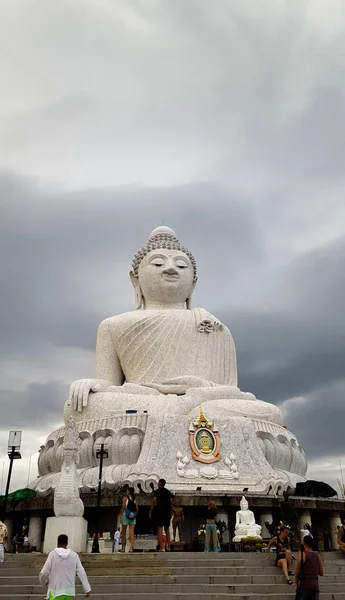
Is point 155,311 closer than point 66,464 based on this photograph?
No

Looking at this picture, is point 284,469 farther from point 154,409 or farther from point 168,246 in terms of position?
point 168,246

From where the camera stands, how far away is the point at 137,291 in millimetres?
22453

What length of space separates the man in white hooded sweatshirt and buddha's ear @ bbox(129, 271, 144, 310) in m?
17.5

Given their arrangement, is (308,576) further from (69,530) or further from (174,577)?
(69,530)

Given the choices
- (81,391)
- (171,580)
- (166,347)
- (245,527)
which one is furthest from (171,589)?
(166,347)

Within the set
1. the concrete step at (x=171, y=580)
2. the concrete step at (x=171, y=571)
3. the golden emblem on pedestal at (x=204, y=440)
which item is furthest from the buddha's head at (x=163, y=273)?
the concrete step at (x=171, y=580)

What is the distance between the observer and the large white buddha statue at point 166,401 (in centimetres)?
1506

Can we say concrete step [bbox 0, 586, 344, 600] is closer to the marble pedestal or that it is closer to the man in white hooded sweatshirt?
the man in white hooded sweatshirt

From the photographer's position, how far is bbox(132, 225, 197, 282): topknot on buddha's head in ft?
72.2

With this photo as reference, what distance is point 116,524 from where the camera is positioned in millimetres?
14570

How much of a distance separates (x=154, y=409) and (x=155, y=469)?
202 cm

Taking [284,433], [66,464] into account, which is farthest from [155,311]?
[66,464]

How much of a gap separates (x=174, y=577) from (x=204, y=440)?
28.3 ft

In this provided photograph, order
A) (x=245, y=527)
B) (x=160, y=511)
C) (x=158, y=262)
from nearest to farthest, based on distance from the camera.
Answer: (x=160, y=511) → (x=245, y=527) → (x=158, y=262)
